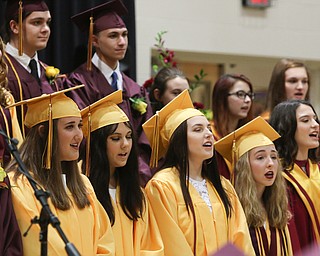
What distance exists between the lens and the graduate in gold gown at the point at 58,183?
3.49 m

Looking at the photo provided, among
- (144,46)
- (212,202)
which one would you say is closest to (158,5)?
(144,46)

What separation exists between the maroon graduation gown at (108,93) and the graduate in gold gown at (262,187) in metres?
0.49

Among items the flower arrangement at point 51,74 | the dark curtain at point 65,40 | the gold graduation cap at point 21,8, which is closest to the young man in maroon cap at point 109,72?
the flower arrangement at point 51,74

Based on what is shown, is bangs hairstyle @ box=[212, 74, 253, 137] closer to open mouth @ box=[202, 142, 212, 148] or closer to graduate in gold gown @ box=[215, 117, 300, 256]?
graduate in gold gown @ box=[215, 117, 300, 256]

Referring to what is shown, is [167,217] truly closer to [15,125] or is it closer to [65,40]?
[15,125]

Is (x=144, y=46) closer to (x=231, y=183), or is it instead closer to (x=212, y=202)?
(x=231, y=183)

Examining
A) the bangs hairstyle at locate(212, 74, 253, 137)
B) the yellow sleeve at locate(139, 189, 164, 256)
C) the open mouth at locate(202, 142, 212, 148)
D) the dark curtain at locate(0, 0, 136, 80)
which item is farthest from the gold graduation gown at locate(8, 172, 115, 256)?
the dark curtain at locate(0, 0, 136, 80)

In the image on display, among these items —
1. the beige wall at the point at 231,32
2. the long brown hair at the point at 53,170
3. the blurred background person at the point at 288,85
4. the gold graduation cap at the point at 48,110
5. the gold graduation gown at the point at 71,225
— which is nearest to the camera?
the gold graduation gown at the point at 71,225

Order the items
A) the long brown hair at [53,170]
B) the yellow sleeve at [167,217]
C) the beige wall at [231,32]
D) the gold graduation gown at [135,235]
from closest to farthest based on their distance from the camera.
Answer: the long brown hair at [53,170] < the gold graduation gown at [135,235] < the yellow sleeve at [167,217] < the beige wall at [231,32]

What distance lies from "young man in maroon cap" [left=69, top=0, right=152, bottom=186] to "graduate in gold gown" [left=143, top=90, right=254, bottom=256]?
486 millimetres

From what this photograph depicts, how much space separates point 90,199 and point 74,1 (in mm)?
2701

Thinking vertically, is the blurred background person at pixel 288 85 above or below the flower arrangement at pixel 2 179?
above

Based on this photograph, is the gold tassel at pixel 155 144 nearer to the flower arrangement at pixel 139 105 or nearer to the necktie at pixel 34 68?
the flower arrangement at pixel 139 105

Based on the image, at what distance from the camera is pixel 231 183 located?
4.68 meters
